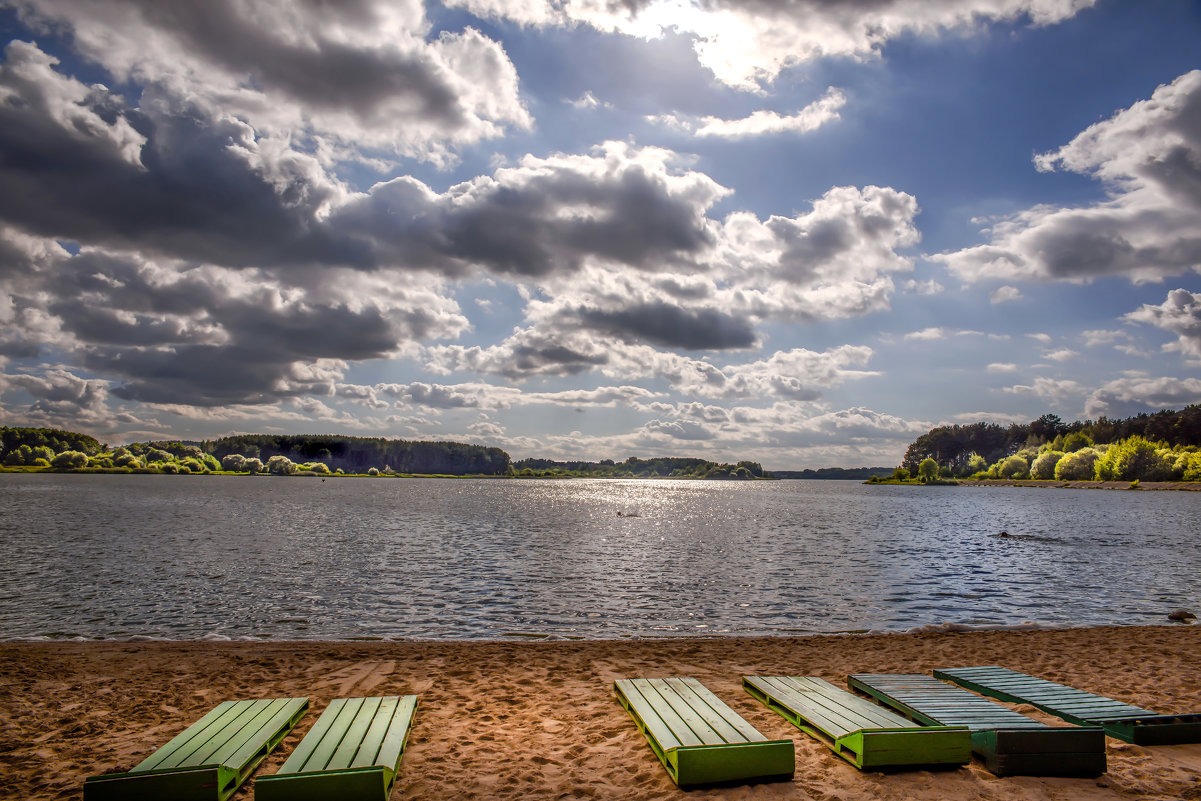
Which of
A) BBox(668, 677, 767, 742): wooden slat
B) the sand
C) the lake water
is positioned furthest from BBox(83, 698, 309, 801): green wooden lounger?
the lake water

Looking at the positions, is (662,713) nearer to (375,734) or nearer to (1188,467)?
(375,734)

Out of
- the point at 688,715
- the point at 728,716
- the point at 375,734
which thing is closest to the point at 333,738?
the point at 375,734

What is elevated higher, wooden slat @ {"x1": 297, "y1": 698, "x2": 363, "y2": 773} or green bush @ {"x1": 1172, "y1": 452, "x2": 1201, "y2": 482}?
green bush @ {"x1": 1172, "y1": 452, "x2": 1201, "y2": 482}

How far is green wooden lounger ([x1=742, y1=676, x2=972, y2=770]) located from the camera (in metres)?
9.45

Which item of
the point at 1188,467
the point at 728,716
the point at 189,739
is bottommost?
the point at 189,739

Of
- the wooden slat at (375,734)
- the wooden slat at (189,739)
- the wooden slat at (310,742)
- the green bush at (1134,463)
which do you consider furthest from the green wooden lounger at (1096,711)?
the green bush at (1134,463)

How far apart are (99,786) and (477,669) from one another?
8.62 m

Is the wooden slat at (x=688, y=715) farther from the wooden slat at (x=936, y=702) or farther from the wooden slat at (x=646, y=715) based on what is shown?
the wooden slat at (x=936, y=702)

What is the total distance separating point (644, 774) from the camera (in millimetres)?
9406

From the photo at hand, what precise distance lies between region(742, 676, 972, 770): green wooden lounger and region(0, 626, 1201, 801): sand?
0.70 ft

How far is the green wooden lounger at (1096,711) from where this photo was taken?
34.6 feet

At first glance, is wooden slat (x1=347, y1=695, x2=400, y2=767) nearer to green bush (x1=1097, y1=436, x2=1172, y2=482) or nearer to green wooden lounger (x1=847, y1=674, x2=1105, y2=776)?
green wooden lounger (x1=847, y1=674, x2=1105, y2=776)

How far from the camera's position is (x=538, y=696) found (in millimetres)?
13492

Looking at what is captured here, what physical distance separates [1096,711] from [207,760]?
14320 mm
